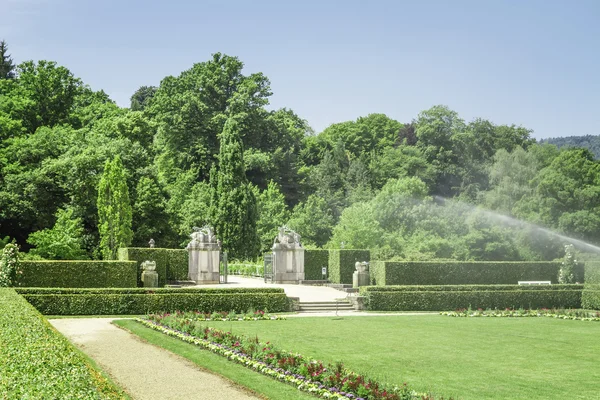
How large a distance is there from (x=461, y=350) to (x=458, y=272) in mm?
22761

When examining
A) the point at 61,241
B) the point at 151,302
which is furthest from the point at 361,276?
the point at 61,241

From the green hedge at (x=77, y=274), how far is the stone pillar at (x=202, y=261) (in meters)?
9.27

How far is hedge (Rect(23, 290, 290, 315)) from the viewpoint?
29.8 m

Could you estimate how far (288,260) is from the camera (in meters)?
45.5

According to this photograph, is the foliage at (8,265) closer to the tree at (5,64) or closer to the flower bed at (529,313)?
the flower bed at (529,313)

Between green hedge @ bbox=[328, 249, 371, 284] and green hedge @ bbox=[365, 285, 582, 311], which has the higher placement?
green hedge @ bbox=[328, 249, 371, 284]

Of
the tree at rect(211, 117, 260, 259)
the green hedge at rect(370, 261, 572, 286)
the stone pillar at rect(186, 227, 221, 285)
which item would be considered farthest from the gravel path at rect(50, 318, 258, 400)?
the tree at rect(211, 117, 260, 259)

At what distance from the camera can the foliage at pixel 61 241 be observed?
48.4 meters

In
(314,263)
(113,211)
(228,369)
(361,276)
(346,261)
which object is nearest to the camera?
(228,369)

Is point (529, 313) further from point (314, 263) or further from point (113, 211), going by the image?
point (113, 211)

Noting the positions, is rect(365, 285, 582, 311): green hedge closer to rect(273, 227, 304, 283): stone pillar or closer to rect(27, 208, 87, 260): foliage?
rect(273, 227, 304, 283): stone pillar

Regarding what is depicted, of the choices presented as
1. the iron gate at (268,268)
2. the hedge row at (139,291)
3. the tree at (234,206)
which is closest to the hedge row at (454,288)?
the hedge row at (139,291)

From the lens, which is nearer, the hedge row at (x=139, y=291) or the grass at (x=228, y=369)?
the grass at (x=228, y=369)

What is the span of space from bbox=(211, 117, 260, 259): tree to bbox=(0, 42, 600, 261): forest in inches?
4.3
